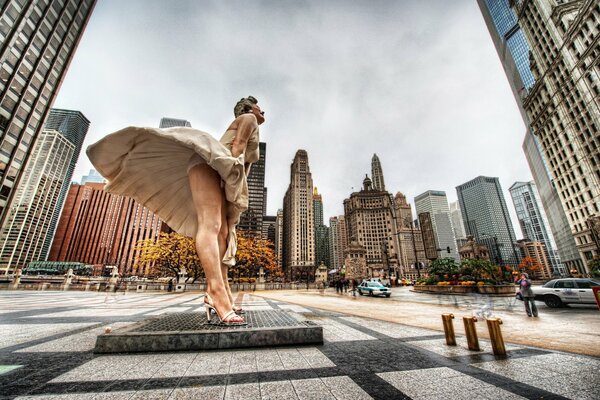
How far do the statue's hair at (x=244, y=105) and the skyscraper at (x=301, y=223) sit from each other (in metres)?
103

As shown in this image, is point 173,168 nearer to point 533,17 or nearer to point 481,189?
point 533,17

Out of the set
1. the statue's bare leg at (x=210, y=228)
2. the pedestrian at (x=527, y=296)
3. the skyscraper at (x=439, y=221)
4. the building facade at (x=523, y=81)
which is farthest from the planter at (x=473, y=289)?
the skyscraper at (x=439, y=221)

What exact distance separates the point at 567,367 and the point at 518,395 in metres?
1.33

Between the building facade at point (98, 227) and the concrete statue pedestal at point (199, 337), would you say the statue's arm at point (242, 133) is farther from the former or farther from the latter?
the building facade at point (98, 227)

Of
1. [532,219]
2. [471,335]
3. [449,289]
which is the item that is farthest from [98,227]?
[532,219]

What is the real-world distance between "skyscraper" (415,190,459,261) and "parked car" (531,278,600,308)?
149841 millimetres

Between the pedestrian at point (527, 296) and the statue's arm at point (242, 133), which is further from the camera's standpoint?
the pedestrian at point (527, 296)

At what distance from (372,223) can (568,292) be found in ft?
287

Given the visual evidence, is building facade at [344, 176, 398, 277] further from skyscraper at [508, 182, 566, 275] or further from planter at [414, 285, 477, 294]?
skyscraper at [508, 182, 566, 275]

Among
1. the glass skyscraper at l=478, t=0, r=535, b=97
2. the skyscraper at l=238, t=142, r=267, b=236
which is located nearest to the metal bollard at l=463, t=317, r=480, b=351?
the glass skyscraper at l=478, t=0, r=535, b=97

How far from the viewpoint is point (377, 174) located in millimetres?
145000

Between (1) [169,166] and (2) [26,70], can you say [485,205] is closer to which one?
(1) [169,166]

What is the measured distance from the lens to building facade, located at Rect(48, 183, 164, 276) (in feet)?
324

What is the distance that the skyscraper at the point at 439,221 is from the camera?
162625 mm
